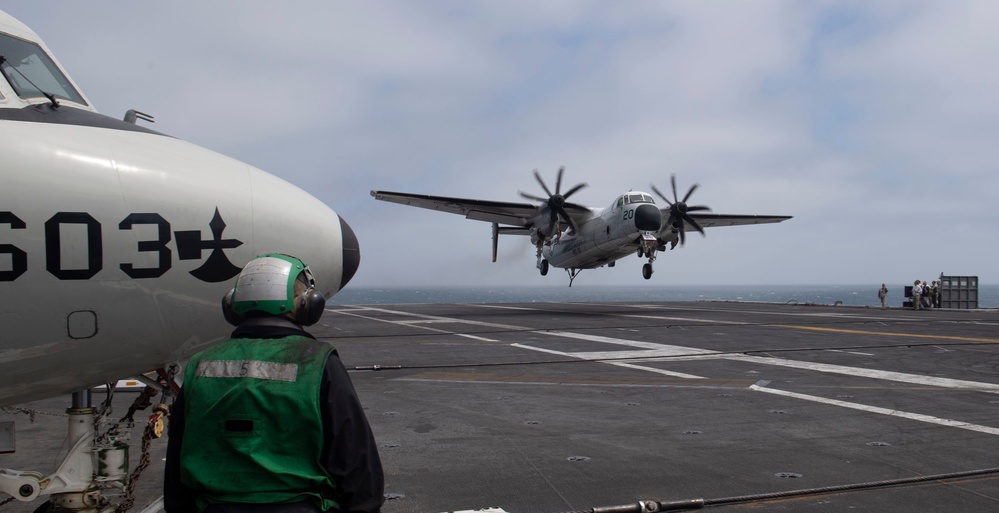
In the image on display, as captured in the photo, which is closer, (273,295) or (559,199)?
(273,295)

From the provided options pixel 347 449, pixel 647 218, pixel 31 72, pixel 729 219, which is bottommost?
pixel 347 449

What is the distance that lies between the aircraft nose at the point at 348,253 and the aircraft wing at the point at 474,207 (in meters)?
30.6

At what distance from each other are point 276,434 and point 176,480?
0.53 meters

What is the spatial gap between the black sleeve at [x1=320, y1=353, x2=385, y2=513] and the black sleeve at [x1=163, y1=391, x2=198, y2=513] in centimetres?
61

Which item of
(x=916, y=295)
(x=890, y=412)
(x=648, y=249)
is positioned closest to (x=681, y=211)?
(x=648, y=249)

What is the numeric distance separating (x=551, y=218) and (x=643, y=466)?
28407mm

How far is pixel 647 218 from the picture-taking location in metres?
30.2

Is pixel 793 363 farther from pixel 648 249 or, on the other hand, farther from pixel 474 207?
pixel 474 207

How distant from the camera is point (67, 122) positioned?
13.4ft

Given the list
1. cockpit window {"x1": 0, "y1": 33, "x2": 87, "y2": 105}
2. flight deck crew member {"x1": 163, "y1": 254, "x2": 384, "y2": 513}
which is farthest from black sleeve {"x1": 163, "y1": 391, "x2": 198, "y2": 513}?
cockpit window {"x1": 0, "y1": 33, "x2": 87, "y2": 105}

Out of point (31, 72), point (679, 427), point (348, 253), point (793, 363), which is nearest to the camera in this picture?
point (31, 72)

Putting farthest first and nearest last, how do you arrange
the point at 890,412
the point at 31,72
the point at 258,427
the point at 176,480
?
the point at 890,412
the point at 31,72
the point at 176,480
the point at 258,427

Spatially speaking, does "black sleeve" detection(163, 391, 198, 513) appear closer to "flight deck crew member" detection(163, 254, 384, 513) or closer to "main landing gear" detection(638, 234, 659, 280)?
"flight deck crew member" detection(163, 254, 384, 513)

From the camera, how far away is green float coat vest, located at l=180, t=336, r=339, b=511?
2.57 metres
